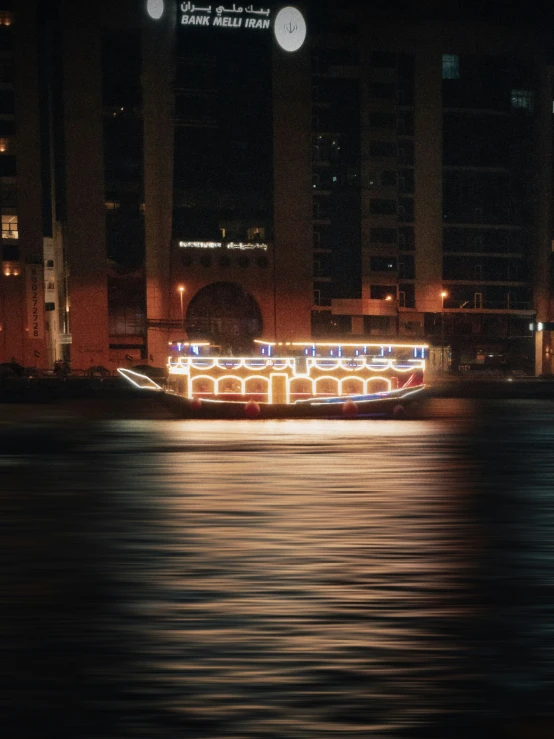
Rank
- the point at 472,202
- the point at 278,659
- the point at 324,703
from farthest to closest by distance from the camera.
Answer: the point at 472,202 → the point at 278,659 → the point at 324,703

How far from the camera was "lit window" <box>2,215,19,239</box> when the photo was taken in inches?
3777

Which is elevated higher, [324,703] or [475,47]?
[475,47]

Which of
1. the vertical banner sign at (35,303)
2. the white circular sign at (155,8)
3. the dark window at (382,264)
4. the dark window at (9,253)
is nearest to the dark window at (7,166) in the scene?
the dark window at (9,253)

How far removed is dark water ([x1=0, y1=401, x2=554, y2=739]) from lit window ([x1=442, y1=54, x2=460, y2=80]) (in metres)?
79.6

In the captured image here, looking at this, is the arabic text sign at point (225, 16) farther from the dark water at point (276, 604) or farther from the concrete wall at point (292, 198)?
the dark water at point (276, 604)

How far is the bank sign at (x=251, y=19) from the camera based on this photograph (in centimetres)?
8825

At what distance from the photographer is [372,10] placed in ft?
306

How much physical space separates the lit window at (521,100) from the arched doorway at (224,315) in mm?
29874

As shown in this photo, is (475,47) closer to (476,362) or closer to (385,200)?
(385,200)

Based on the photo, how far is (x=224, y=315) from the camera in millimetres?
91625

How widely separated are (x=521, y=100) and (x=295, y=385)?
198 feet

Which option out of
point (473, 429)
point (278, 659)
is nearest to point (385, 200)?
point (473, 429)

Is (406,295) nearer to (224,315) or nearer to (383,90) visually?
(224,315)

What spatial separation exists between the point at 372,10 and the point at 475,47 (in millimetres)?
10018
